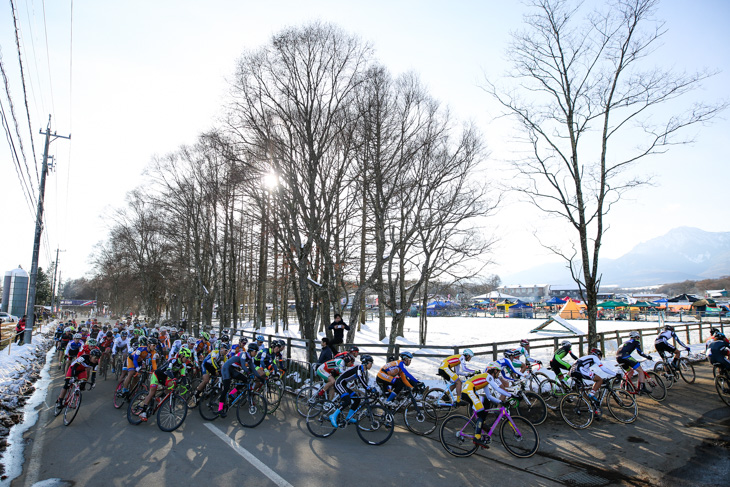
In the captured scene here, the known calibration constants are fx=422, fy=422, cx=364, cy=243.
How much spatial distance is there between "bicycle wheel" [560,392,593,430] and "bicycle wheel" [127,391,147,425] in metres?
8.89

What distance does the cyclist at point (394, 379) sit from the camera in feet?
28.1

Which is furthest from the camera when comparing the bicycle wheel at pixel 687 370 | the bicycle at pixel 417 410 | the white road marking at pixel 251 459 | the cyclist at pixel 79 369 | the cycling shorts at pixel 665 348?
the bicycle wheel at pixel 687 370

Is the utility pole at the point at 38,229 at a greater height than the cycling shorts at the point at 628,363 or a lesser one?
greater

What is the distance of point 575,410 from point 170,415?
833 centimetres

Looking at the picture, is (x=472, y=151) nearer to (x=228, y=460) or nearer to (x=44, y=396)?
(x=228, y=460)

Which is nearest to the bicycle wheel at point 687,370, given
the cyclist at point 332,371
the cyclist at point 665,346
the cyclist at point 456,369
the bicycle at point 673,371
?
the bicycle at point 673,371

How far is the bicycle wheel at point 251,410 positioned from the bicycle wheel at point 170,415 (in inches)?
44.7

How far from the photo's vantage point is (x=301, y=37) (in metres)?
14.7

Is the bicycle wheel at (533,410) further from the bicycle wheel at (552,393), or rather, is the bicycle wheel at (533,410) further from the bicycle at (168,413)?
the bicycle at (168,413)

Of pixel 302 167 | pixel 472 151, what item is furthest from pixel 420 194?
pixel 302 167

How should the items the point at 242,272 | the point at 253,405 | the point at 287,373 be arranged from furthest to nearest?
the point at 242,272 → the point at 287,373 → the point at 253,405

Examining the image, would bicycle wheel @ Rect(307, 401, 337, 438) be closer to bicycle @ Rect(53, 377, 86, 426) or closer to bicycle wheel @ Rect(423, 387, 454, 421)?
bicycle wheel @ Rect(423, 387, 454, 421)

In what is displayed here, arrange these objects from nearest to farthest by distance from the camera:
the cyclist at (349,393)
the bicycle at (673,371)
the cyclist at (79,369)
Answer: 1. the cyclist at (349,393)
2. the cyclist at (79,369)
3. the bicycle at (673,371)

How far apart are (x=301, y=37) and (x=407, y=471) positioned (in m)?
13.8
